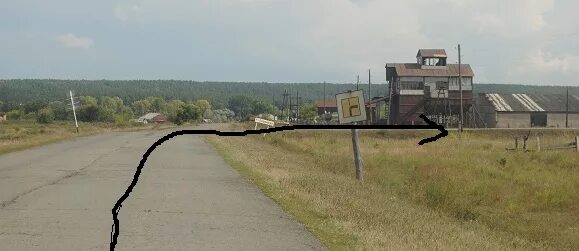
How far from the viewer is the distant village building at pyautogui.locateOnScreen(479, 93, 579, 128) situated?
81188 mm

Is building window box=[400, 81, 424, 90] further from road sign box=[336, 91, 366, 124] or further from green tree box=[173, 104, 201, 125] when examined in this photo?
road sign box=[336, 91, 366, 124]

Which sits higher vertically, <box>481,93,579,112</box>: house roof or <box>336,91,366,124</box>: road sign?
<box>336,91,366,124</box>: road sign

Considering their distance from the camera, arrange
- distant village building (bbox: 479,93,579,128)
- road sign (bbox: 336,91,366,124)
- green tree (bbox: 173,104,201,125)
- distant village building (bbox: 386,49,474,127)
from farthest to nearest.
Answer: green tree (bbox: 173,104,201,125) < distant village building (bbox: 479,93,579,128) < distant village building (bbox: 386,49,474,127) < road sign (bbox: 336,91,366,124)

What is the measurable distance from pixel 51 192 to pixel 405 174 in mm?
16979

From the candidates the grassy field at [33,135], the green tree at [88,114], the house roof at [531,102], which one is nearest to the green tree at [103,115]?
the green tree at [88,114]

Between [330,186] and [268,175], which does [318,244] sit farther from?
[268,175]

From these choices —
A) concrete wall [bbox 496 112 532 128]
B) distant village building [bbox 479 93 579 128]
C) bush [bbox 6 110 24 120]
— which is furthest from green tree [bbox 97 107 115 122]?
concrete wall [bbox 496 112 532 128]

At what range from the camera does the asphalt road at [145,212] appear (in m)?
8.30

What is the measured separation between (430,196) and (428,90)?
60.6m

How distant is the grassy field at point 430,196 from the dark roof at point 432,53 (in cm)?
4343

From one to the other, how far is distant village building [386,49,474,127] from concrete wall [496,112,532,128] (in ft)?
12.1

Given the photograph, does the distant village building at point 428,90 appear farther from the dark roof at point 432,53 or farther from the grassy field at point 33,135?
the grassy field at point 33,135

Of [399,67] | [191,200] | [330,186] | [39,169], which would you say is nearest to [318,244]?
[191,200]

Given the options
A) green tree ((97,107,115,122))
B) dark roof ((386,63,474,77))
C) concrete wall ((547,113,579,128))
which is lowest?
green tree ((97,107,115,122))
